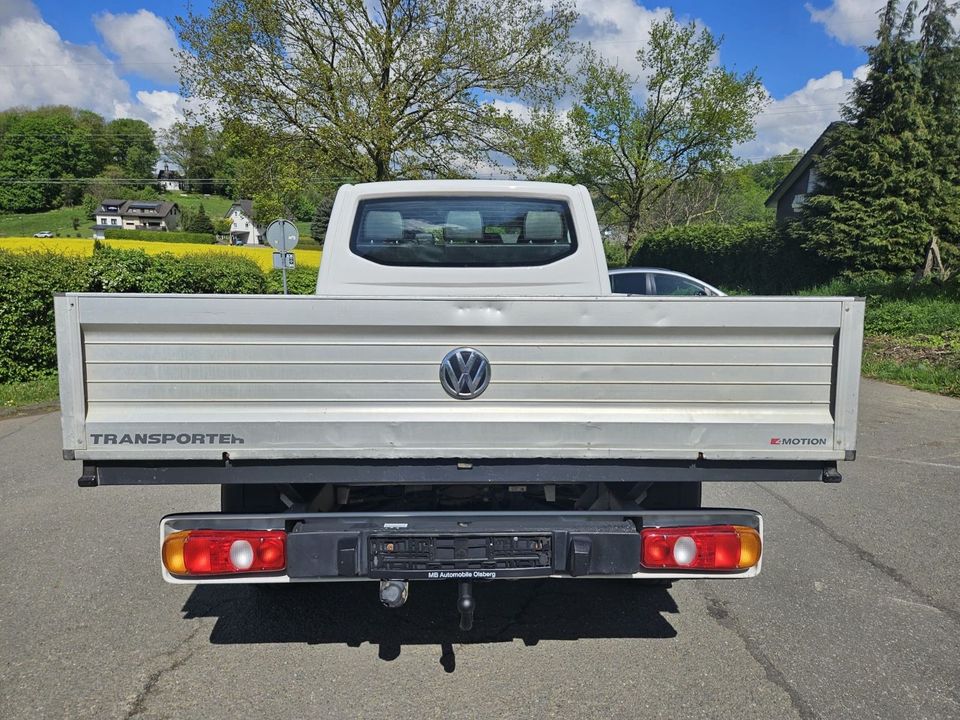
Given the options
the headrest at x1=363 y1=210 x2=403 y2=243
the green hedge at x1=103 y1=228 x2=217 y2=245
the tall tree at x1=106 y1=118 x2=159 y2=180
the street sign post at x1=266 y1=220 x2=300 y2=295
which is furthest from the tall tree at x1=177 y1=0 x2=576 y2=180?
the tall tree at x1=106 y1=118 x2=159 y2=180

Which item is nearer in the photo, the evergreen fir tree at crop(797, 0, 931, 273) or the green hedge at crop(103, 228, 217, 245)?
the evergreen fir tree at crop(797, 0, 931, 273)

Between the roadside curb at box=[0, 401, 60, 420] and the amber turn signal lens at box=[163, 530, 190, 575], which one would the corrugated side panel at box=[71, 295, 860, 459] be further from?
the roadside curb at box=[0, 401, 60, 420]

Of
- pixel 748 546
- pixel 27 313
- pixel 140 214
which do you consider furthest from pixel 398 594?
pixel 140 214

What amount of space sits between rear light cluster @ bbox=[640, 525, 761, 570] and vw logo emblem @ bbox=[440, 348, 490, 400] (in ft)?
2.83

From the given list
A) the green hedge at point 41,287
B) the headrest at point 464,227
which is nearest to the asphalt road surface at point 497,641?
the headrest at point 464,227

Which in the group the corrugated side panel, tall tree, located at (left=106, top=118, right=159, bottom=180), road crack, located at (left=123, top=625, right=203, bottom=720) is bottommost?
road crack, located at (left=123, top=625, right=203, bottom=720)

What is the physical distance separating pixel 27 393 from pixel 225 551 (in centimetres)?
858

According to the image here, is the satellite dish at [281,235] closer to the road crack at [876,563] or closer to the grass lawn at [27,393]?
the grass lawn at [27,393]

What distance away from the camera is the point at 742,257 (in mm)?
28844

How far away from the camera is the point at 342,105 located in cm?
2081

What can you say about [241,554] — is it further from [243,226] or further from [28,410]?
[243,226]

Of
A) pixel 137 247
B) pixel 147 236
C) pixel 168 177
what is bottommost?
pixel 137 247

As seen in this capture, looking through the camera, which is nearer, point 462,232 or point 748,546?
point 748,546

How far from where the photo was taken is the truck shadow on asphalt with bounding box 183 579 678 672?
11.4ft
